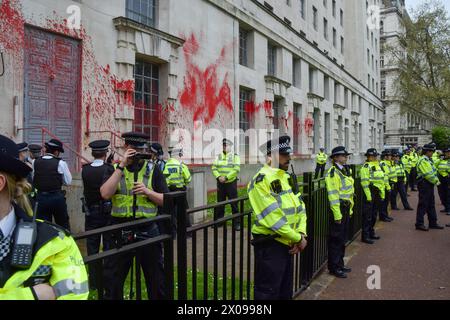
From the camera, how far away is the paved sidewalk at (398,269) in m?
5.14

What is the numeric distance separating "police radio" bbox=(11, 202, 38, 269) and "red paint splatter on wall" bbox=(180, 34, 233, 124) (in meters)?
12.4

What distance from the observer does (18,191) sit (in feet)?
5.91

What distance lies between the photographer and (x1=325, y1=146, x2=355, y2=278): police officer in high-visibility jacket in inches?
234

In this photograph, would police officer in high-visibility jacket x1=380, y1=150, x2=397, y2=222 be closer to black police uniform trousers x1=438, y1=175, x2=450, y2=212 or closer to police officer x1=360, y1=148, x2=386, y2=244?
black police uniform trousers x1=438, y1=175, x2=450, y2=212

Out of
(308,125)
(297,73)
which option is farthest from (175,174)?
(308,125)

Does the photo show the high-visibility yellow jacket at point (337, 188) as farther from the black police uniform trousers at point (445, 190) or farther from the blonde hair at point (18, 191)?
the black police uniform trousers at point (445, 190)

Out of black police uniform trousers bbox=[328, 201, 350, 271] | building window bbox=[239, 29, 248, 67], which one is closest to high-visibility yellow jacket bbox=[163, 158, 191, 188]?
black police uniform trousers bbox=[328, 201, 350, 271]

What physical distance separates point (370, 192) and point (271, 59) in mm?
15106

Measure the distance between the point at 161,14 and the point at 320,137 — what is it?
62.0 feet

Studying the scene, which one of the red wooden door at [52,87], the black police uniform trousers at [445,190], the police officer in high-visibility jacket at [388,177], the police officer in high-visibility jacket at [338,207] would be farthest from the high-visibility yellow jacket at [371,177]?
the red wooden door at [52,87]

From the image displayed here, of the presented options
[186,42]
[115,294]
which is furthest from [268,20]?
[115,294]
